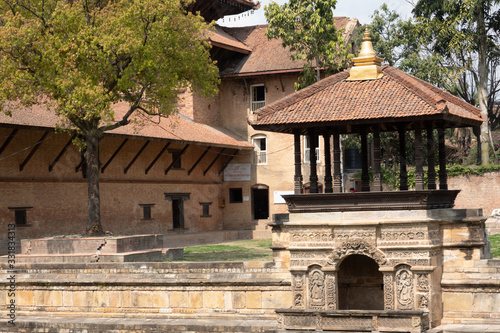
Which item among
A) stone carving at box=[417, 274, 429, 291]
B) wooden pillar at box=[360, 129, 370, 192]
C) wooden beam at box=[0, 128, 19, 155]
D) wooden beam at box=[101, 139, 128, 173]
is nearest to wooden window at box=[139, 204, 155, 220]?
wooden beam at box=[101, 139, 128, 173]

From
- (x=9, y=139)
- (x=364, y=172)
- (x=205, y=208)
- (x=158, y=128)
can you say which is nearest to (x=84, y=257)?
(x=9, y=139)

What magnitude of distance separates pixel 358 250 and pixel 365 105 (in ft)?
9.78

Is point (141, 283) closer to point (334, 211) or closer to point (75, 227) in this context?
point (334, 211)

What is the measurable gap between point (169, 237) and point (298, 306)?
54.1ft

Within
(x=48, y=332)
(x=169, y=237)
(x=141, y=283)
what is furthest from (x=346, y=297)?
(x=169, y=237)

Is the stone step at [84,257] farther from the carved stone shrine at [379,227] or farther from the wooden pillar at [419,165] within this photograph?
the wooden pillar at [419,165]

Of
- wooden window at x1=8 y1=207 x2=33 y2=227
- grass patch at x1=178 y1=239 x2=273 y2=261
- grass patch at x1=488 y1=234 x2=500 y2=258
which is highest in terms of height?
wooden window at x1=8 y1=207 x2=33 y2=227

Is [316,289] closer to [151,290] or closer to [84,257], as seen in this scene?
[151,290]

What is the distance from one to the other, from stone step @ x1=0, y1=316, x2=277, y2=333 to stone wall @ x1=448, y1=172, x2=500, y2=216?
21.5m

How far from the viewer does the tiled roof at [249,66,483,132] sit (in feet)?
47.5

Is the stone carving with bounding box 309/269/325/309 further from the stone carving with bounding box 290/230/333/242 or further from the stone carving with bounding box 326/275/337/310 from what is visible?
the stone carving with bounding box 290/230/333/242

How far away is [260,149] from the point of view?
37406mm

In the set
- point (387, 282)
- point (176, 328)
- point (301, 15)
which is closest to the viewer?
point (387, 282)

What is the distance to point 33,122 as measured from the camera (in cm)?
2395
